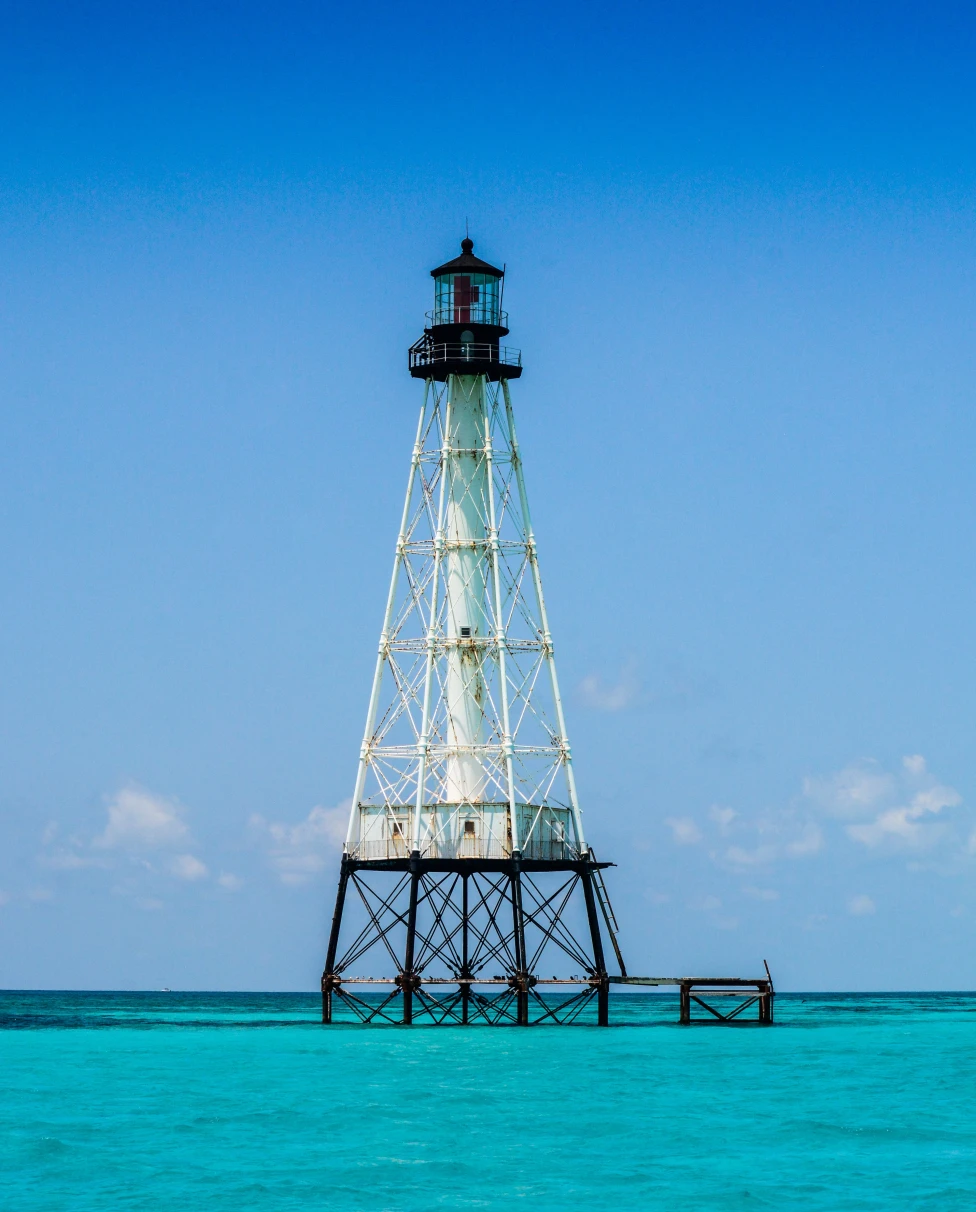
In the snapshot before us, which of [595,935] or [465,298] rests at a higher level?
[465,298]

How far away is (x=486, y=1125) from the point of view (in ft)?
137

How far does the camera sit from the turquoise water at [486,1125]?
112 feet

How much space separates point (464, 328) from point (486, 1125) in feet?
117

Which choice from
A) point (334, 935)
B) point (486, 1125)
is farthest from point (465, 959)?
point (486, 1125)

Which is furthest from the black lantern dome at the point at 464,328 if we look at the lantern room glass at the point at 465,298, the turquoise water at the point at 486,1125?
the turquoise water at the point at 486,1125

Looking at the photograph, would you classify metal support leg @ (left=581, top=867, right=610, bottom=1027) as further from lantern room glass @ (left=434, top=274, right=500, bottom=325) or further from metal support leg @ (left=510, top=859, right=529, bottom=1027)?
lantern room glass @ (left=434, top=274, right=500, bottom=325)

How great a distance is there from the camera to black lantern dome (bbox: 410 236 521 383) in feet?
233

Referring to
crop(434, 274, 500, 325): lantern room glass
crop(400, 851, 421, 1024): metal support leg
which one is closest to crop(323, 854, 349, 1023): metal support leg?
crop(400, 851, 421, 1024): metal support leg

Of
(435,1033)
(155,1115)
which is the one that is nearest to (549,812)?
(435,1033)

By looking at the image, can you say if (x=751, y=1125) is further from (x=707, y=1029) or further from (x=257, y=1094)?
(x=707, y=1029)

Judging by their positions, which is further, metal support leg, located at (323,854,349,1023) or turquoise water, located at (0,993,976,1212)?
metal support leg, located at (323,854,349,1023)

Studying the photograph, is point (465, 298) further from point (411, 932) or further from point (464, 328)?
point (411, 932)

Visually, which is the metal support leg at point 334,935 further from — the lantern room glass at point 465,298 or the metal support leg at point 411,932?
the lantern room glass at point 465,298

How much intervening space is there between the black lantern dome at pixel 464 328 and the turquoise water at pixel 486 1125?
22.2 metres
